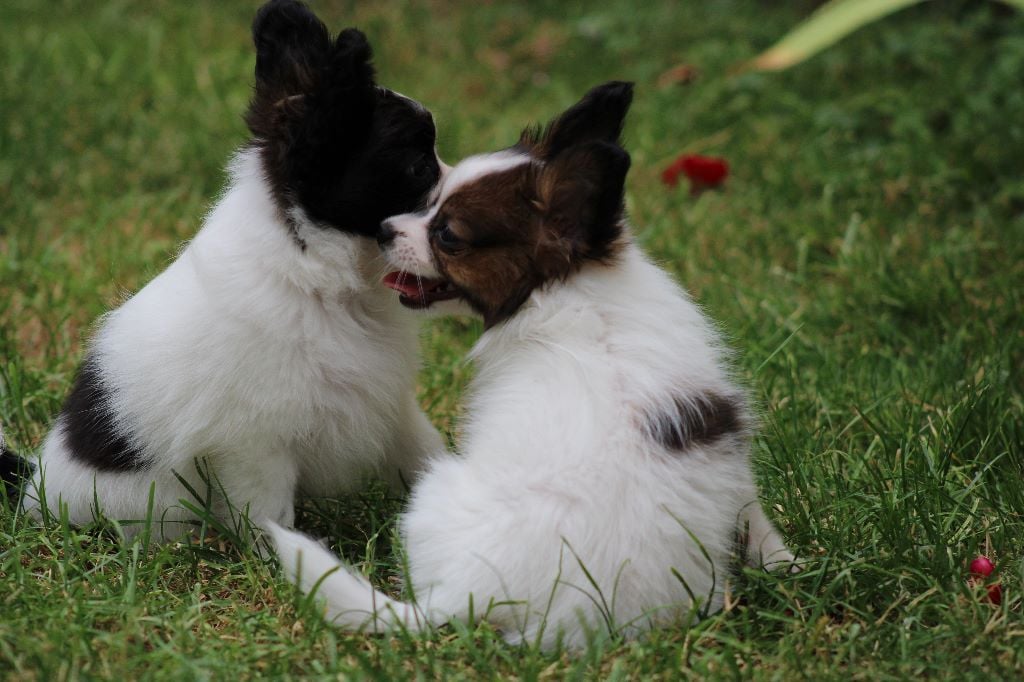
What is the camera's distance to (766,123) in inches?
273

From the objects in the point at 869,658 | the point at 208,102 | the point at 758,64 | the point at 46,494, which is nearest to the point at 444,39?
the point at 208,102

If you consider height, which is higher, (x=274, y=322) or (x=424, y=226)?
(x=424, y=226)

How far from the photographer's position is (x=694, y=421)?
2.77 metres

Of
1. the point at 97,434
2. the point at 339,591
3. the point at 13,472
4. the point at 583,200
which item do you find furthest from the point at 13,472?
the point at 583,200

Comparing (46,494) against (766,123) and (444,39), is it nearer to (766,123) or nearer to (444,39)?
(766,123)

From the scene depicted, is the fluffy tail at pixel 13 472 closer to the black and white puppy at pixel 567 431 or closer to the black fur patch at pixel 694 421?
the black and white puppy at pixel 567 431

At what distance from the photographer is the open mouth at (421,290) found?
309 cm

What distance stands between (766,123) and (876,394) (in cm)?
323

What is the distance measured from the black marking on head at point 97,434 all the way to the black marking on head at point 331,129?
0.80 meters

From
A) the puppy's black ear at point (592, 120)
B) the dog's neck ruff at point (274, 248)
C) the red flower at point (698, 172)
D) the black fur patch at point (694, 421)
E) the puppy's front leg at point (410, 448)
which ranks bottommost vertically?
the puppy's front leg at point (410, 448)

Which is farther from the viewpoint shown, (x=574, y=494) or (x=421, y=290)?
(x=421, y=290)

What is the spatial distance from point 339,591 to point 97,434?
102 cm

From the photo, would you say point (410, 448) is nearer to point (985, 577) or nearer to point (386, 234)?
point (386, 234)

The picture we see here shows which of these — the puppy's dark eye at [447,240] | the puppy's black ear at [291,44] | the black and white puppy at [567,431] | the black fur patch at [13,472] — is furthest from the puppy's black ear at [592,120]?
the black fur patch at [13,472]
